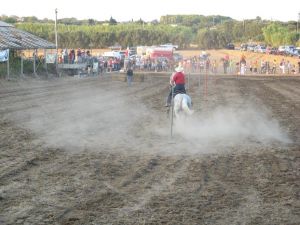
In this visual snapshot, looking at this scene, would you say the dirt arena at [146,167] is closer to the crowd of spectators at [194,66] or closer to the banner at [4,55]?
the banner at [4,55]

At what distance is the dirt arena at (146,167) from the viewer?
780 cm

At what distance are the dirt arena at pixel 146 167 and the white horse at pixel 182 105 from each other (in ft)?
1.33

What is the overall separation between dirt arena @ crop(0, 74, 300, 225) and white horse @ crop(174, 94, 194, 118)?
406 millimetres

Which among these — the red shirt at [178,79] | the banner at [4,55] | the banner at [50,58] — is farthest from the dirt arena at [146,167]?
the banner at [50,58]

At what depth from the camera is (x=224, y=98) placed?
27031mm

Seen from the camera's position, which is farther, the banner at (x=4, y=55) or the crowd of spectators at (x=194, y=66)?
the crowd of spectators at (x=194, y=66)

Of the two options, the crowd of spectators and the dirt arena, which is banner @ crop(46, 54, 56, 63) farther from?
the dirt arena

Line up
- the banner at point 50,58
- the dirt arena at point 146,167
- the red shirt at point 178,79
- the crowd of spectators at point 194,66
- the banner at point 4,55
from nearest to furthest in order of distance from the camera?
the dirt arena at point 146,167
the red shirt at point 178,79
the banner at point 4,55
the banner at point 50,58
the crowd of spectators at point 194,66

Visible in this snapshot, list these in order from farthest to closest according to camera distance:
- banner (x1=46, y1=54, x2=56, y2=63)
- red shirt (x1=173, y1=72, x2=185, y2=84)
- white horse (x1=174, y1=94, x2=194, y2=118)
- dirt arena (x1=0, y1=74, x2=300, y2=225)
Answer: banner (x1=46, y1=54, x2=56, y2=63) → red shirt (x1=173, y1=72, x2=185, y2=84) → white horse (x1=174, y1=94, x2=194, y2=118) → dirt arena (x1=0, y1=74, x2=300, y2=225)

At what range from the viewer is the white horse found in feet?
51.2

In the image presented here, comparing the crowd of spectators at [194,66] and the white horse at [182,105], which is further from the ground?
the crowd of spectators at [194,66]

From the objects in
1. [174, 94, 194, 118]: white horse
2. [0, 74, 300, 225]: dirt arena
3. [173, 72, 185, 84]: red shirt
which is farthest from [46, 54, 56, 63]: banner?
[174, 94, 194, 118]: white horse

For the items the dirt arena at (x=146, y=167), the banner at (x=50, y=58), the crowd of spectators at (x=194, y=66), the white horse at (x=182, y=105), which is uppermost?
the banner at (x=50, y=58)

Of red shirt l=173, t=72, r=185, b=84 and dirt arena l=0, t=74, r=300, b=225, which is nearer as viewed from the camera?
dirt arena l=0, t=74, r=300, b=225
